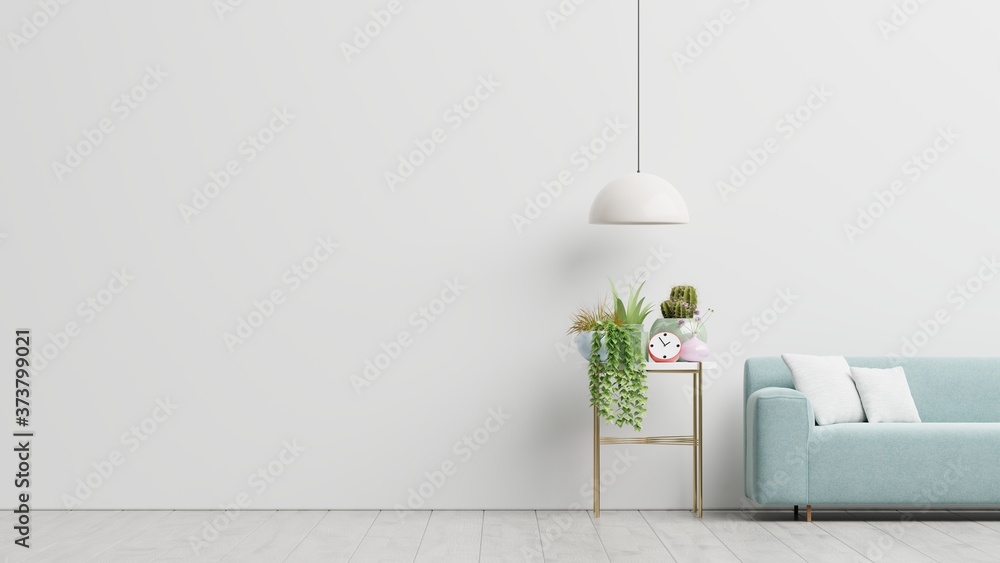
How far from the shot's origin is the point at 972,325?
5.18m

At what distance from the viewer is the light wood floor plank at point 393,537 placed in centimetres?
396

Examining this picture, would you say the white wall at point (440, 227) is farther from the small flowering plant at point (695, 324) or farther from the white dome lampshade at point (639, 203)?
the white dome lampshade at point (639, 203)

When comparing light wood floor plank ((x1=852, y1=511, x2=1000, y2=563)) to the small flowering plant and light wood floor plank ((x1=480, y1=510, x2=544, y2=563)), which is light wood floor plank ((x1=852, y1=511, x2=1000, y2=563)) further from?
light wood floor plank ((x1=480, y1=510, x2=544, y2=563))

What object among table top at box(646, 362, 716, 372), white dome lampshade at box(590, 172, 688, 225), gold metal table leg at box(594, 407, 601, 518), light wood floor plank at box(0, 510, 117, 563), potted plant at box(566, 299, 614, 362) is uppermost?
white dome lampshade at box(590, 172, 688, 225)

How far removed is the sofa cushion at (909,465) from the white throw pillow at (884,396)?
161 millimetres

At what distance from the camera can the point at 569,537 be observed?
434 centimetres

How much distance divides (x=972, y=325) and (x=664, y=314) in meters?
1.68

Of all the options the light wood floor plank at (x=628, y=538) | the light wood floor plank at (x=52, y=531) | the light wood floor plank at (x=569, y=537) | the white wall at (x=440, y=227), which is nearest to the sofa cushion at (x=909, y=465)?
the white wall at (x=440, y=227)

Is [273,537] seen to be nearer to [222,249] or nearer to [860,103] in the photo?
[222,249]

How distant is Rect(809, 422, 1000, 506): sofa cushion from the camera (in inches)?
176

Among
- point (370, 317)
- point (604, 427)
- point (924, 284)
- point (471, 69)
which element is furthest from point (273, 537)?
point (924, 284)

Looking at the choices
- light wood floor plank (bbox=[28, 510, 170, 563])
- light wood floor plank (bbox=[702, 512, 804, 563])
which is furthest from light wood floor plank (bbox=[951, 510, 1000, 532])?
light wood floor plank (bbox=[28, 510, 170, 563])

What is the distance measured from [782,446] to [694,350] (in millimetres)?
592

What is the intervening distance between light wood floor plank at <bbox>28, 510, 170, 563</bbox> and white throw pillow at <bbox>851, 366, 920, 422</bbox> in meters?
3.38
